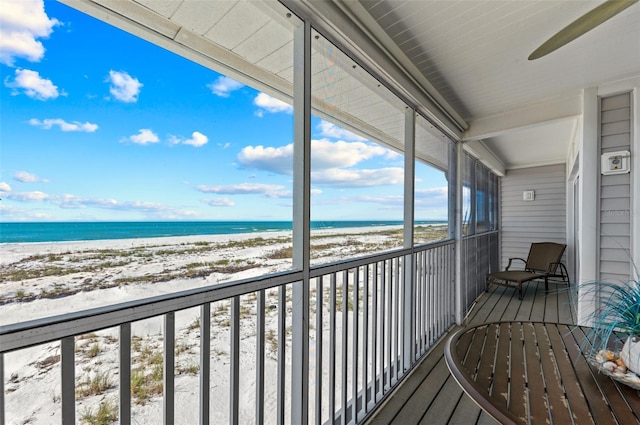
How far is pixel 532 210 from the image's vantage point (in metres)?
6.01

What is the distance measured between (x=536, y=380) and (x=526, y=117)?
2.99m

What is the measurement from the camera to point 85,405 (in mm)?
866

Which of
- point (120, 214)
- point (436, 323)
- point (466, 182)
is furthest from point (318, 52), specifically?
point (466, 182)

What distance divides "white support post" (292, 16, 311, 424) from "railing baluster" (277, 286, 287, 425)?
2.5 inches

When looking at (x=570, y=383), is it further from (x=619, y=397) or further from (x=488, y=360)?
(x=488, y=360)

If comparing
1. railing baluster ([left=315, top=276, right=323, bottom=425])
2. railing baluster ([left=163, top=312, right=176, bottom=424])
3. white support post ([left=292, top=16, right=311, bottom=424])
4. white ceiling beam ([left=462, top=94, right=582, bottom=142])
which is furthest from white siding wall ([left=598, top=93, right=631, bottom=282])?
railing baluster ([left=163, top=312, right=176, bottom=424])

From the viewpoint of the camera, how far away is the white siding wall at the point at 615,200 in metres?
2.49

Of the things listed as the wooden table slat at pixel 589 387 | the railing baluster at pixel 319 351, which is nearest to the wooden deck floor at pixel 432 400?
the railing baluster at pixel 319 351

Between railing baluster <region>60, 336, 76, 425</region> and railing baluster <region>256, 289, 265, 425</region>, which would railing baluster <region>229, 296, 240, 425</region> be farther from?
railing baluster <region>60, 336, 76, 425</region>

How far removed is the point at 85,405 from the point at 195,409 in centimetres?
43

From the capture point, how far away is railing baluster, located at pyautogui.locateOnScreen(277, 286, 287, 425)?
4.36ft

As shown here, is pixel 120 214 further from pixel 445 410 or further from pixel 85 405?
pixel 445 410

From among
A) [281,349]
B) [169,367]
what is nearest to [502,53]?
[281,349]

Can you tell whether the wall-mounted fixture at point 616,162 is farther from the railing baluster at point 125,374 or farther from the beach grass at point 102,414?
the beach grass at point 102,414
